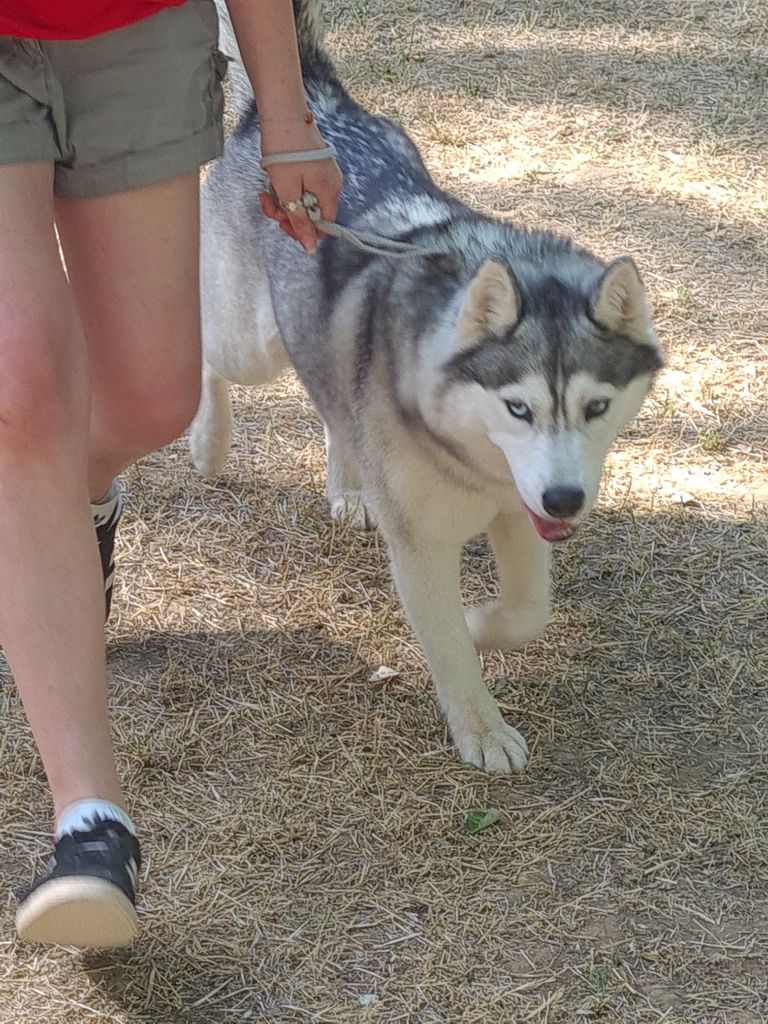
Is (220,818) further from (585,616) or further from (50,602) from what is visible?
(585,616)

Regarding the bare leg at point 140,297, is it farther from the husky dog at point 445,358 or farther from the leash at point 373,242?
the husky dog at point 445,358

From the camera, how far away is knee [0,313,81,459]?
2086 mm

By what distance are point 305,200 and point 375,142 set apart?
102 centimetres

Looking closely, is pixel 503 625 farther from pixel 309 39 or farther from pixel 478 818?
pixel 309 39

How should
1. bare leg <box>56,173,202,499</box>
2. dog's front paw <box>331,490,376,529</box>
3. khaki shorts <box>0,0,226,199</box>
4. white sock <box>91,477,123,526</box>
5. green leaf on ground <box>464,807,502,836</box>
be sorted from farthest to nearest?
dog's front paw <box>331,490,376,529</box> < white sock <box>91,477,123,526</box> < green leaf on ground <box>464,807,502,836</box> < bare leg <box>56,173,202,499</box> < khaki shorts <box>0,0,226,199</box>

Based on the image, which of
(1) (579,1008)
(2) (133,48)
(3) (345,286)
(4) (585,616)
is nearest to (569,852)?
(1) (579,1008)

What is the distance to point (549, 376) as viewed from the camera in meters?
2.78

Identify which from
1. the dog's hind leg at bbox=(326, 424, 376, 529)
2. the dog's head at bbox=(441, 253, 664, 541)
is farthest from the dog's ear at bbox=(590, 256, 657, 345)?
the dog's hind leg at bbox=(326, 424, 376, 529)

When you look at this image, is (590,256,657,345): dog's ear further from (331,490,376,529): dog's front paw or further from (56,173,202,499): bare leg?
(331,490,376,529): dog's front paw

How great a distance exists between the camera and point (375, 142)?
11.9ft

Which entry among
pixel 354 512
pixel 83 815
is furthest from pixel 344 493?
pixel 83 815

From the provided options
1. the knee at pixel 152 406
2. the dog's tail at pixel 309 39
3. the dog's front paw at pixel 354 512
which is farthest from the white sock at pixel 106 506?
the dog's tail at pixel 309 39

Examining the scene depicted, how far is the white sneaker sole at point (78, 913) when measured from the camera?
6.84ft

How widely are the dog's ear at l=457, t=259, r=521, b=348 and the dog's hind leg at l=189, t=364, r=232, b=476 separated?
55.5 inches
